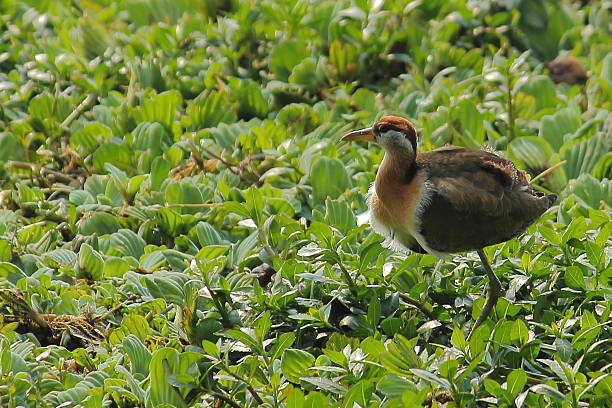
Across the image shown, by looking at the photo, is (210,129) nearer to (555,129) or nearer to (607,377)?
(555,129)

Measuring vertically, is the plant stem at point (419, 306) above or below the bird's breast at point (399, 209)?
below

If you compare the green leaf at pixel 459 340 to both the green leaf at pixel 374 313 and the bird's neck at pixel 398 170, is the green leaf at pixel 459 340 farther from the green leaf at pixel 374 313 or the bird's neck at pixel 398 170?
the bird's neck at pixel 398 170

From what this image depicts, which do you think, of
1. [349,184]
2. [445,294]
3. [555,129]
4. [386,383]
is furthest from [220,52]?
[386,383]

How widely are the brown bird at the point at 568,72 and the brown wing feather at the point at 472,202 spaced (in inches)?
96.2

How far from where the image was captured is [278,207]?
4.73 meters

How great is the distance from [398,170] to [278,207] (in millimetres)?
1034

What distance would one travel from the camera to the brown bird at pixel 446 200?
3.67m

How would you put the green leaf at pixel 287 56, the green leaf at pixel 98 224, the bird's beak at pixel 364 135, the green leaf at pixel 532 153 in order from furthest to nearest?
the green leaf at pixel 287 56 < the green leaf at pixel 532 153 < the green leaf at pixel 98 224 < the bird's beak at pixel 364 135

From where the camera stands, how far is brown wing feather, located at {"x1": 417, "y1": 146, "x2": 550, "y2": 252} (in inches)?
144

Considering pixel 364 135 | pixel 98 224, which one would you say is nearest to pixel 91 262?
pixel 98 224

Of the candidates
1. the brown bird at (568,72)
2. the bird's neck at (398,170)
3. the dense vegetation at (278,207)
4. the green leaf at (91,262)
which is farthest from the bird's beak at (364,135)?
the brown bird at (568,72)

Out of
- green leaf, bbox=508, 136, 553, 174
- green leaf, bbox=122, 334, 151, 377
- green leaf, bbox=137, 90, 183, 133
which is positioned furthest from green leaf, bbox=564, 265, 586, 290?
green leaf, bbox=137, 90, 183, 133

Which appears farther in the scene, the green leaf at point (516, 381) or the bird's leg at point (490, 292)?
the bird's leg at point (490, 292)

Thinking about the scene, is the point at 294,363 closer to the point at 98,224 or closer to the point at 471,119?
the point at 98,224
